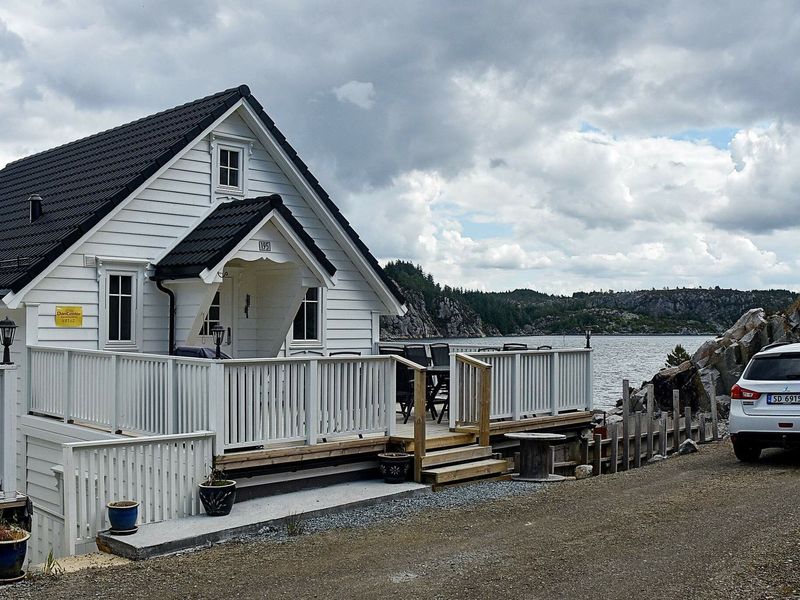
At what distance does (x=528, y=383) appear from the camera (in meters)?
15.6

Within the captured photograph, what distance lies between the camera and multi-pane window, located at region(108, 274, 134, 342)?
15.1m

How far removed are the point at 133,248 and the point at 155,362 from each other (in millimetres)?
4166

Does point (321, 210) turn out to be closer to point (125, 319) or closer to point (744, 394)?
point (125, 319)

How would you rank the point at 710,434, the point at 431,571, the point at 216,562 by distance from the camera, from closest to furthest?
the point at 431,571
the point at 216,562
the point at 710,434

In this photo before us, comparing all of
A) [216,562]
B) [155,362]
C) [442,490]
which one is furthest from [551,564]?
[155,362]

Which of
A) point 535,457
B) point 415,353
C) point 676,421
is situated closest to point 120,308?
point 415,353

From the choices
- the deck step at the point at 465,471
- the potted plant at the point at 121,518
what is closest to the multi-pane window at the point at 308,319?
the deck step at the point at 465,471

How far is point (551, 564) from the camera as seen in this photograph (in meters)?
8.27

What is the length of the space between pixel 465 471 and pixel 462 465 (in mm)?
292

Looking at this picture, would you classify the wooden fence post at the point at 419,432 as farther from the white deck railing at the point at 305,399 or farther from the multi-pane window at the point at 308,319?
the multi-pane window at the point at 308,319

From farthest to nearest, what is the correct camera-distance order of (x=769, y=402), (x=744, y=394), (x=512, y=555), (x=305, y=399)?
(x=744, y=394) → (x=769, y=402) → (x=305, y=399) → (x=512, y=555)

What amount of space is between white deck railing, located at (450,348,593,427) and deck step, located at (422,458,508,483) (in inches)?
35.4

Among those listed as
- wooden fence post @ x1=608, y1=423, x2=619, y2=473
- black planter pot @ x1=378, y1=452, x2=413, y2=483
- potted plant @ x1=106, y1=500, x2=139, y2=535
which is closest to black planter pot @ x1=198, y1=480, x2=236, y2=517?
potted plant @ x1=106, y1=500, x2=139, y2=535

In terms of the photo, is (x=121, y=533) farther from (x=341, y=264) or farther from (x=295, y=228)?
(x=341, y=264)
